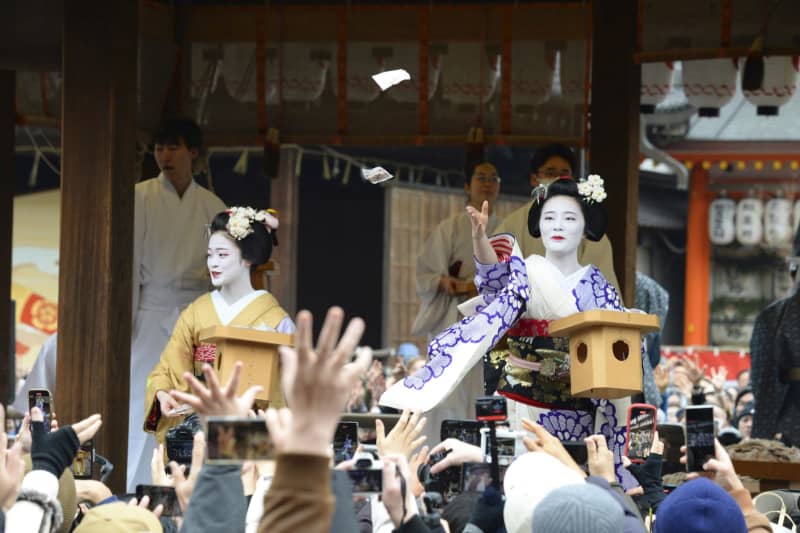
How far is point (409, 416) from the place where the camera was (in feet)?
14.2

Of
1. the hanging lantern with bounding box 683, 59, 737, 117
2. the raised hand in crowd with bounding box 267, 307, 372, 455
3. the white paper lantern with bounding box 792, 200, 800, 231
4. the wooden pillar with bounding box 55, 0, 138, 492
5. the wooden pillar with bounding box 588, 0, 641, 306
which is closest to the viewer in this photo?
the raised hand in crowd with bounding box 267, 307, 372, 455

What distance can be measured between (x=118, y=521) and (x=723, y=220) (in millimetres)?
17247

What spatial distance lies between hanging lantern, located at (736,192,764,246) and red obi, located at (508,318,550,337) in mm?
14184

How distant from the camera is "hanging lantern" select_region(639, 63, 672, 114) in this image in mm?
9383

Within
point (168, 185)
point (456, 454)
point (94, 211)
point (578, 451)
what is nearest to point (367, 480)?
point (578, 451)

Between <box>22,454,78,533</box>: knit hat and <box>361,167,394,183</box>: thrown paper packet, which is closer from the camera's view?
<box>22,454,78,533</box>: knit hat

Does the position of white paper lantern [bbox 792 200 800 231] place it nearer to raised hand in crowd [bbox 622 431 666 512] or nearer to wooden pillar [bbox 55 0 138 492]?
wooden pillar [bbox 55 0 138 492]

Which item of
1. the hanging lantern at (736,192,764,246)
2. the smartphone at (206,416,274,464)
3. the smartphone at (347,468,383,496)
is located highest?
the hanging lantern at (736,192,764,246)

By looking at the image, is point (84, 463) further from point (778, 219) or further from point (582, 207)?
point (778, 219)

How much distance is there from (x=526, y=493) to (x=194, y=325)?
384cm

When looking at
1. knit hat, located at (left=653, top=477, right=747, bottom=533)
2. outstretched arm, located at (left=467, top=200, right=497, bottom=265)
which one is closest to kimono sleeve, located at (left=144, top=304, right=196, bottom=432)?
outstretched arm, located at (left=467, top=200, right=497, bottom=265)

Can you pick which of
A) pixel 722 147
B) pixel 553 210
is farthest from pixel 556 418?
pixel 722 147

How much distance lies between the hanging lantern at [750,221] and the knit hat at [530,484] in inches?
657

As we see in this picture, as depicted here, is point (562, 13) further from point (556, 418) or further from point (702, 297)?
point (702, 297)
